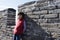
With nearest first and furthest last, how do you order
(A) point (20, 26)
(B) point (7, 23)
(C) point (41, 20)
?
(C) point (41, 20)
(A) point (20, 26)
(B) point (7, 23)

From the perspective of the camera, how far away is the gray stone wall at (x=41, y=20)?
4281 millimetres

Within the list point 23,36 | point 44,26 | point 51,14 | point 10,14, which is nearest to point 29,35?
point 23,36

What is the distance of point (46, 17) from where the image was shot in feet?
14.6

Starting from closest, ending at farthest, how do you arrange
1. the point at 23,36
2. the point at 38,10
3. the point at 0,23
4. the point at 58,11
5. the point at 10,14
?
the point at 58,11
the point at 38,10
the point at 23,36
the point at 10,14
the point at 0,23

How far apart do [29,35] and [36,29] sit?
28 cm

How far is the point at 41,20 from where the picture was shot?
15.0ft

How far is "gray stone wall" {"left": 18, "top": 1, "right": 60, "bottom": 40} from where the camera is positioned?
4281mm

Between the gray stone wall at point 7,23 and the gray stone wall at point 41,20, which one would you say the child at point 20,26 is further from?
the gray stone wall at point 7,23

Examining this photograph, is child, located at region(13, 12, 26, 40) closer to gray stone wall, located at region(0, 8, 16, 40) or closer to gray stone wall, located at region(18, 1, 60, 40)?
gray stone wall, located at region(18, 1, 60, 40)

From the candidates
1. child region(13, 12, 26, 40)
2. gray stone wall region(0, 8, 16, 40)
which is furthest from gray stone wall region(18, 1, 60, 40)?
gray stone wall region(0, 8, 16, 40)

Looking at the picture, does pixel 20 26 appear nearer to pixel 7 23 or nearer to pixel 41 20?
pixel 41 20

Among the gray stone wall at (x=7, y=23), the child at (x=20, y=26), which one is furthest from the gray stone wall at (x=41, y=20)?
the gray stone wall at (x=7, y=23)

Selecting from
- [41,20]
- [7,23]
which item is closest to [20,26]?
[41,20]

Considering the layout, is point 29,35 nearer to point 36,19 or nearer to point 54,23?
point 36,19
